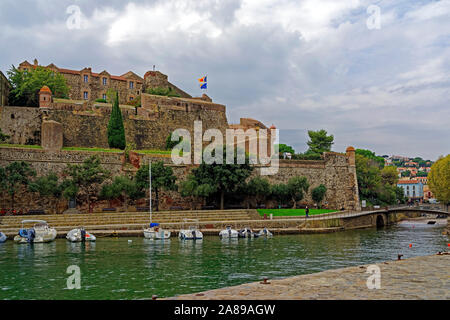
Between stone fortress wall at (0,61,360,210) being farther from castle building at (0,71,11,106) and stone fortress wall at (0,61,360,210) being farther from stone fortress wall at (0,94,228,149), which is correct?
castle building at (0,71,11,106)

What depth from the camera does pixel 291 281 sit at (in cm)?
1166

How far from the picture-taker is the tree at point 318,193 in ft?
169

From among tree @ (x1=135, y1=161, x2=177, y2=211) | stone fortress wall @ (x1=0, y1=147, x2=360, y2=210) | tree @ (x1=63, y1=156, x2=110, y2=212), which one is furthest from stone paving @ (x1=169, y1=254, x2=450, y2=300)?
stone fortress wall @ (x1=0, y1=147, x2=360, y2=210)

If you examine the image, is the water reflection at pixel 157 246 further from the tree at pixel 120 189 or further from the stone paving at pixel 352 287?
the stone paving at pixel 352 287

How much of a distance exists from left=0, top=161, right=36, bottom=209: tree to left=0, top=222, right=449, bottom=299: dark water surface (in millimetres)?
8344

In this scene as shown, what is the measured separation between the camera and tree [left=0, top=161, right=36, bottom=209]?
116 ft

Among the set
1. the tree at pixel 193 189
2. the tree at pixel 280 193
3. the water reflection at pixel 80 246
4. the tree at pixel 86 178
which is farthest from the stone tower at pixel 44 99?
the tree at pixel 280 193

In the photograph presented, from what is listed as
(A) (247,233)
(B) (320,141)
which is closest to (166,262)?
(A) (247,233)

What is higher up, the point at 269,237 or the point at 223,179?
the point at 223,179

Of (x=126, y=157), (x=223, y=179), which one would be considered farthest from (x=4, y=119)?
(x=223, y=179)
